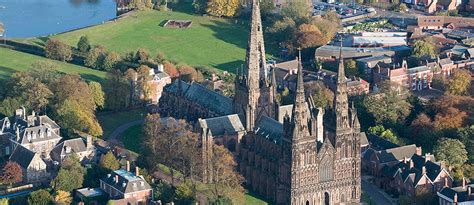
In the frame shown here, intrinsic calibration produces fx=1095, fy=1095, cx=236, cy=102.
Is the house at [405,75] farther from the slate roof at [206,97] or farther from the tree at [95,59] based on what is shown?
the tree at [95,59]

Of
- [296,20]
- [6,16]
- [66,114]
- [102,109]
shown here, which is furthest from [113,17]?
[66,114]

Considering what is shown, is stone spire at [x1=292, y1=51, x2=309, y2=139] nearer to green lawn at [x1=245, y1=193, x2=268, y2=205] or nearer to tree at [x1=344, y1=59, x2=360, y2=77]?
green lawn at [x1=245, y1=193, x2=268, y2=205]

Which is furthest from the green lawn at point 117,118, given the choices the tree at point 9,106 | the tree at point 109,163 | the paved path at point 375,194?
the paved path at point 375,194

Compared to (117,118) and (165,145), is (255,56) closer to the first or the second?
(165,145)

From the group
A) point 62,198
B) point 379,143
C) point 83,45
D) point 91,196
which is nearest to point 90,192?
point 91,196

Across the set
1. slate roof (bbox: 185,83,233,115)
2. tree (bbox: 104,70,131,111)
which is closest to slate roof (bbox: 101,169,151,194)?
slate roof (bbox: 185,83,233,115)
